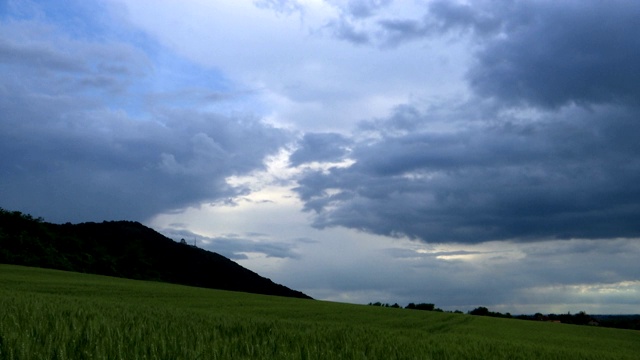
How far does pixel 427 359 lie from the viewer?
5066mm

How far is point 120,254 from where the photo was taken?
239 ft

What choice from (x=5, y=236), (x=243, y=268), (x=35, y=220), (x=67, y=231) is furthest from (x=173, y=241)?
(x=5, y=236)

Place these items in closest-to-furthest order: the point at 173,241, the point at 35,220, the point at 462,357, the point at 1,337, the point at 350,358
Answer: the point at 1,337
the point at 350,358
the point at 462,357
the point at 35,220
the point at 173,241

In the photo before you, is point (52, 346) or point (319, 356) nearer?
point (52, 346)

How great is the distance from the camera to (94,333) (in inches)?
192

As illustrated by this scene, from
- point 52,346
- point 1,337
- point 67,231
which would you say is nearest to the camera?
point 52,346

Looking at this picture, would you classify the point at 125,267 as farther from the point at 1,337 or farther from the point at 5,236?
the point at 1,337

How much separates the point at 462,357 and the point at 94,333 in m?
3.93

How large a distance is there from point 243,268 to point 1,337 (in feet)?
279

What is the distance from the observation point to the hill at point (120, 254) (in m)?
53.5

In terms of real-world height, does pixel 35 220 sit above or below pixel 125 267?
above

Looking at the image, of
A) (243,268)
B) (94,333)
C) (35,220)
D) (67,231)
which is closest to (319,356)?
(94,333)

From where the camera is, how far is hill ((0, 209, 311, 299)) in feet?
176

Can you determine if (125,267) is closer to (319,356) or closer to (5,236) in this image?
(5,236)
